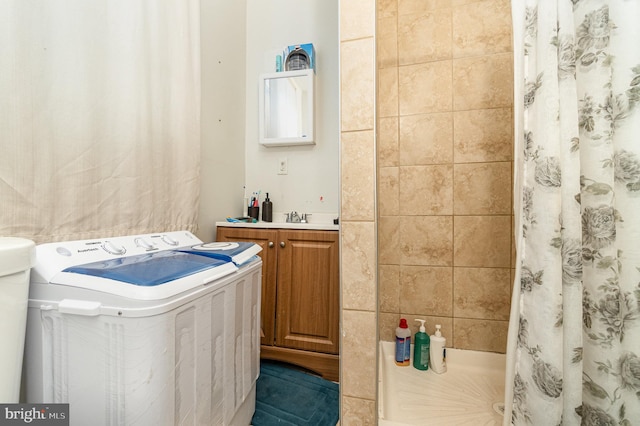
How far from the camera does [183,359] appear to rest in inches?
24.9

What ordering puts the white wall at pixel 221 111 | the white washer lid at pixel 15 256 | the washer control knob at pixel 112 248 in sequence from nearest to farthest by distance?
the white washer lid at pixel 15 256 < the washer control knob at pixel 112 248 < the white wall at pixel 221 111

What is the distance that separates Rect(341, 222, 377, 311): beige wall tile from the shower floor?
45 cm

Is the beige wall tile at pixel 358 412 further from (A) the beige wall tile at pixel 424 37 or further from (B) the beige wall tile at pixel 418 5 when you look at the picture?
(B) the beige wall tile at pixel 418 5

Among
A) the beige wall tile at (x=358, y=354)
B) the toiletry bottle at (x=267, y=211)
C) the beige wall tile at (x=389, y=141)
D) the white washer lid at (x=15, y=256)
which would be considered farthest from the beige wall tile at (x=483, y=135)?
the white washer lid at (x=15, y=256)

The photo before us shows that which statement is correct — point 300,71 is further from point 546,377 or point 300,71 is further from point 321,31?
point 546,377

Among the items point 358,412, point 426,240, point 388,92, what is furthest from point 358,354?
point 388,92

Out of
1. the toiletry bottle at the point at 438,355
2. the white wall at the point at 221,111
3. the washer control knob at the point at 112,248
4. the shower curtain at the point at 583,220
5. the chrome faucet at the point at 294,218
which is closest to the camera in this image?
the shower curtain at the point at 583,220

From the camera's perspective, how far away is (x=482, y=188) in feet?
4.44

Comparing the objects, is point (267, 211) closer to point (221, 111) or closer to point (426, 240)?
point (221, 111)

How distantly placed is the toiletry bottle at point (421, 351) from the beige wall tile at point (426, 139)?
865 millimetres

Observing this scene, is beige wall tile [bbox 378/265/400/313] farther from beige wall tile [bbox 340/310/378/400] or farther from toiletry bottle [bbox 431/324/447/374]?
beige wall tile [bbox 340/310/378/400]

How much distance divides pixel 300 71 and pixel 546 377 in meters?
1.85

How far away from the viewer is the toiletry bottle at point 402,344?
4.40 feet

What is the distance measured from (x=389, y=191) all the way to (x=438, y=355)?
870 millimetres
